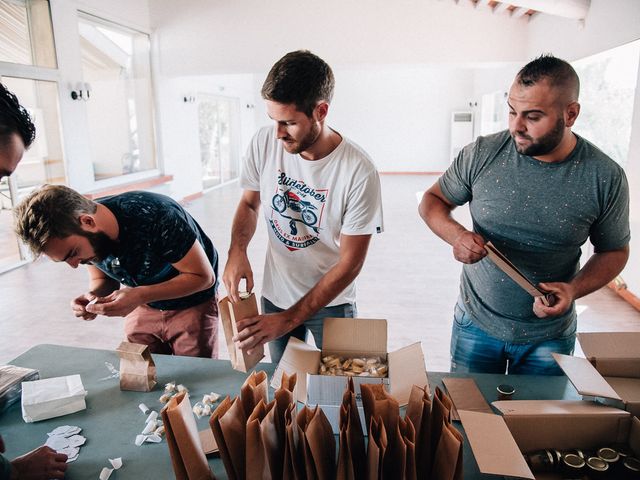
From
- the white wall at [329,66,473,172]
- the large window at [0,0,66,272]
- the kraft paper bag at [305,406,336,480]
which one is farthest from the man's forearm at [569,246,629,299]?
the white wall at [329,66,473,172]

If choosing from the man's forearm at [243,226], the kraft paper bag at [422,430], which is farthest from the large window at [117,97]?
the kraft paper bag at [422,430]

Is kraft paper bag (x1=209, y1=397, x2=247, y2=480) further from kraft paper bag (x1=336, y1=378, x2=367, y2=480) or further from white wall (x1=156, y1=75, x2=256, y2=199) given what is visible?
white wall (x1=156, y1=75, x2=256, y2=199)

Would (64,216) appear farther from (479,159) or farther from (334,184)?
(479,159)

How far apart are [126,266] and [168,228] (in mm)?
237

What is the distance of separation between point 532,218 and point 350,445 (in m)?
0.99

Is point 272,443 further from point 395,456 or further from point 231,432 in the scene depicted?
point 395,456

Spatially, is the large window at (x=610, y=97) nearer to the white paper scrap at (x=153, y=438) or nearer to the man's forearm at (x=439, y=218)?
the man's forearm at (x=439, y=218)

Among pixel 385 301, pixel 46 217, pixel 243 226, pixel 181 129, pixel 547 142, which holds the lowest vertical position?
pixel 385 301

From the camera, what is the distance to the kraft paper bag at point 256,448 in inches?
34.9

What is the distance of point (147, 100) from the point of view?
26.6 ft

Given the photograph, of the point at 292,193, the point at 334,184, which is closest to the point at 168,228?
the point at 292,193

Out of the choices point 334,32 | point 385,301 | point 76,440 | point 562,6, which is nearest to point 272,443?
point 76,440

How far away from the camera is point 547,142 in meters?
1.41

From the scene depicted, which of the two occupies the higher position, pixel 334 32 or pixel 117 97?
pixel 334 32
